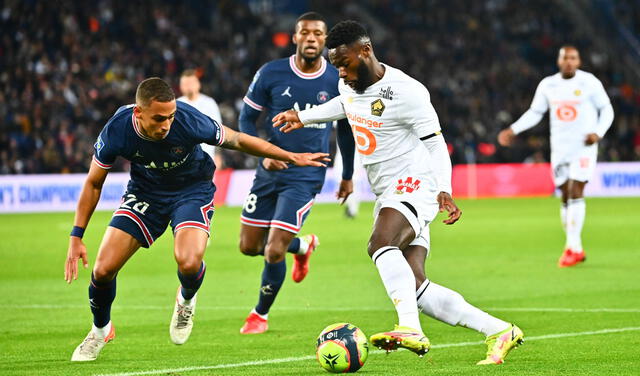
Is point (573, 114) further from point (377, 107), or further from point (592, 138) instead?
point (377, 107)

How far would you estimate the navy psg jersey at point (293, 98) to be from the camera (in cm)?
996

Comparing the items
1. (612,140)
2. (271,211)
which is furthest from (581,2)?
(271,211)

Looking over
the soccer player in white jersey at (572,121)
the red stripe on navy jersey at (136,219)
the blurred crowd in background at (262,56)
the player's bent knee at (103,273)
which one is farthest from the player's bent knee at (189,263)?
the blurred crowd in background at (262,56)

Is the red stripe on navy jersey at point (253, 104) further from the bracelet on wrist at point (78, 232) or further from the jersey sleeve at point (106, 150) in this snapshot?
the bracelet on wrist at point (78, 232)

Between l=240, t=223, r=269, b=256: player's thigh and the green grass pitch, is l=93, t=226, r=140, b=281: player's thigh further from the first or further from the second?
l=240, t=223, r=269, b=256: player's thigh

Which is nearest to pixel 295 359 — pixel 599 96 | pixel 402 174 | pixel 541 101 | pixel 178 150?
pixel 402 174

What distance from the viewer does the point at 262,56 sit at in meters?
35.6

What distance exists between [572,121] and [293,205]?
6.02m

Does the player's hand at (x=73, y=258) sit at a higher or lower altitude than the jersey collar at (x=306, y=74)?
lower

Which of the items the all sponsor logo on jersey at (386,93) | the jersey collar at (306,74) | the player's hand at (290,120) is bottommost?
the player's hand at (290,120)

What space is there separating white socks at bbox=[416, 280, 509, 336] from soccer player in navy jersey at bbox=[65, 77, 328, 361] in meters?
1.14

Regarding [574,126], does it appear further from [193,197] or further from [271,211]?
[193,197]

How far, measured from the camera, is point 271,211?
10094 millimetres

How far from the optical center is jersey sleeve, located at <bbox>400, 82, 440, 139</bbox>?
732 centimetres
